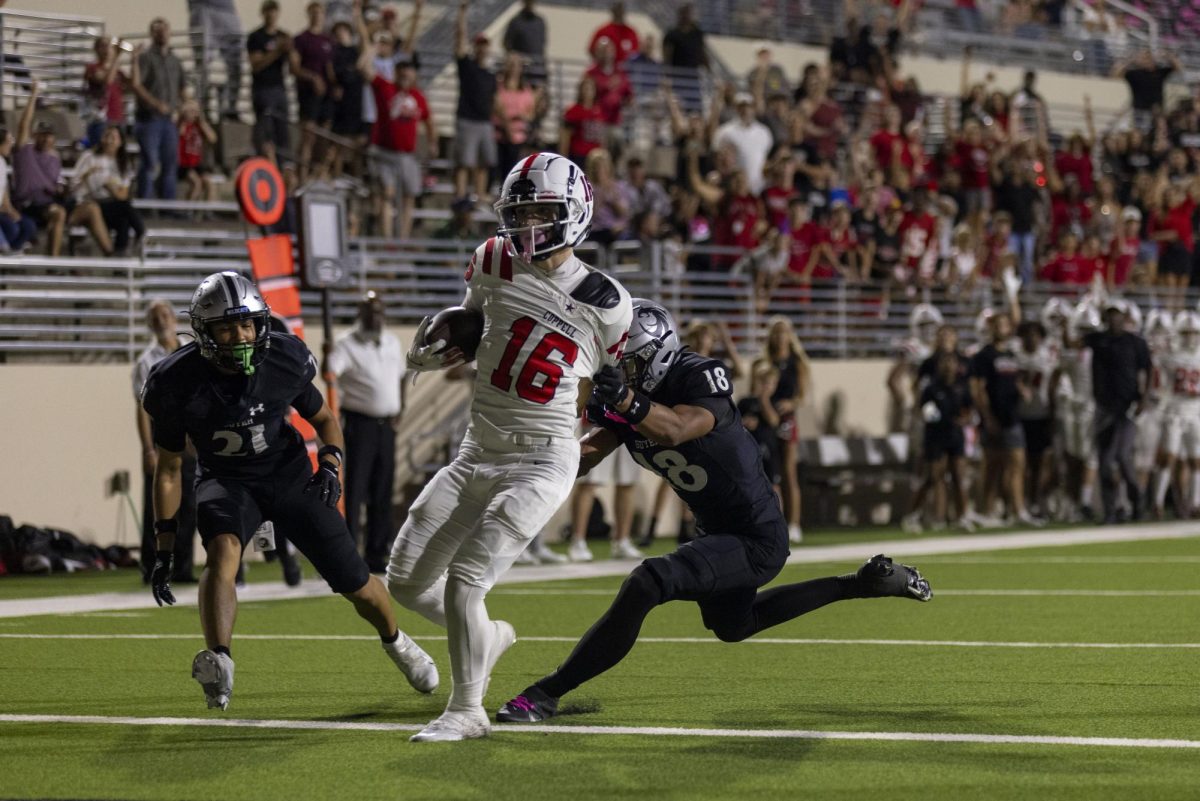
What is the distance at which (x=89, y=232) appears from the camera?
15.4 meters

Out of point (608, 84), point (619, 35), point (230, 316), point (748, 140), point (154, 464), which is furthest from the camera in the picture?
point (619, 35)

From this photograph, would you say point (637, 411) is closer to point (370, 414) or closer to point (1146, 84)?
point (370, 414)

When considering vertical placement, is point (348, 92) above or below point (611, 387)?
above

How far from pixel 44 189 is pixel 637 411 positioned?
10.1 meters

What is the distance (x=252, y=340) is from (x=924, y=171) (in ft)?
52.5

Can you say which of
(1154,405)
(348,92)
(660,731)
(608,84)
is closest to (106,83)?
(348,92)

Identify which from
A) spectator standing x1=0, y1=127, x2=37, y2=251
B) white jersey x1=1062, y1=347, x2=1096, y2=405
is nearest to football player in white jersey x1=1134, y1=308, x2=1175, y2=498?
white jersey x1=1062, y1=347, x2=1096, y2=405

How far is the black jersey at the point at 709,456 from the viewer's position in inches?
263

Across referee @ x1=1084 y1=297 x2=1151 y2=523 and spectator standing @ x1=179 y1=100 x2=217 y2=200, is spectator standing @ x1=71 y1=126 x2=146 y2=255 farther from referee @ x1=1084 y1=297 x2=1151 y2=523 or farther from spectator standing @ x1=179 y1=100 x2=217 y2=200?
referee @ x1=1084 y1=297 x2=1151 y2=523

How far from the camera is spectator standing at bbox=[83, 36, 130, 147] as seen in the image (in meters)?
16.0

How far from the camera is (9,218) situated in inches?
575

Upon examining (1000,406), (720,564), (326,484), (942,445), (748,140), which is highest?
(748,140)

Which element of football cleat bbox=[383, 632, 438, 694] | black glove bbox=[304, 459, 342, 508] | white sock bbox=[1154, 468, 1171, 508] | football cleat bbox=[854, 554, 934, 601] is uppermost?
black glove bbox=[304, 459, 342, 508]

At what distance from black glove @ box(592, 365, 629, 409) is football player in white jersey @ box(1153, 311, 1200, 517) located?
1394cm
